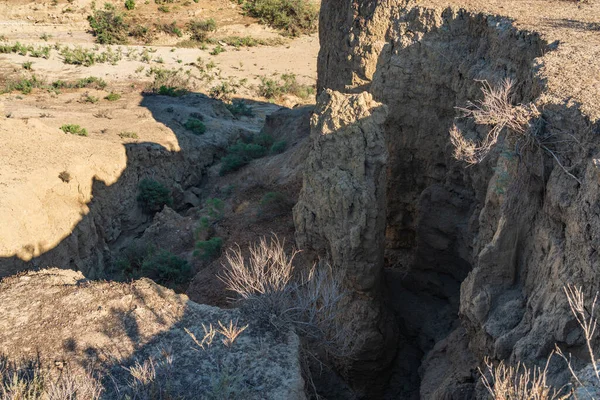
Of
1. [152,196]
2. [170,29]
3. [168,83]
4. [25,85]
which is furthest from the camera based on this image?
[170,29]

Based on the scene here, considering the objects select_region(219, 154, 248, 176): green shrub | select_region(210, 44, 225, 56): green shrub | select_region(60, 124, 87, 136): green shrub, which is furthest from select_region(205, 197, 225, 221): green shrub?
select_region(210, 44, 225, 56): green shrub

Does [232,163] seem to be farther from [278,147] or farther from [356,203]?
[356,203]

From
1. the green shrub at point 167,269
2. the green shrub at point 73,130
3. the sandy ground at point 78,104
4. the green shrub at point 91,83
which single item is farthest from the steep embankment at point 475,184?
the green shrub at point 91,83

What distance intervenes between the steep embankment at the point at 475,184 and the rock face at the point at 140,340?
272 cm

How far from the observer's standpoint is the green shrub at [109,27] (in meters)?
36.8

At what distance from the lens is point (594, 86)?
6.70 meters

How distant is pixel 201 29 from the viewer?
39.1 m

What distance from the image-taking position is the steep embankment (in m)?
5.73

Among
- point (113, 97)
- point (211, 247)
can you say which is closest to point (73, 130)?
point (113, 97)

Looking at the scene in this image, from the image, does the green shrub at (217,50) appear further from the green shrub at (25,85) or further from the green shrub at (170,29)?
the green shrub at (25,85)

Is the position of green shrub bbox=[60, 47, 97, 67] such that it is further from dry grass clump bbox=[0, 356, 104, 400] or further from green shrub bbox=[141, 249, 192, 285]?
dry grass clump bbox=[0, 356, 104, 400]

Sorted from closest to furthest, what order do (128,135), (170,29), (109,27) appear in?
(128,135) → (109,27) → (170,29)

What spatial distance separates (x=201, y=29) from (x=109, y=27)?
624 cm

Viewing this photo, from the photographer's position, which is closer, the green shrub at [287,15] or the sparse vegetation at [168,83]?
the sparse vegetation at [168,83]
